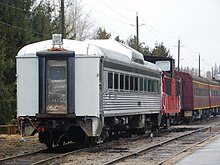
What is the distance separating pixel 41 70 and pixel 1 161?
128 inches

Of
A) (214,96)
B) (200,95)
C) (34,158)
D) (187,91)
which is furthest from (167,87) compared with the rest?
(214,96)

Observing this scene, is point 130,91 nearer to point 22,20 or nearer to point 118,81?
point 118,81

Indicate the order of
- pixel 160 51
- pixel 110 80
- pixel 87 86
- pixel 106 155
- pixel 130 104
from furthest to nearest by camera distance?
pixel 160 51
pixel 130 104
pixel 110 80
pixel 87 86
pixel 106 155

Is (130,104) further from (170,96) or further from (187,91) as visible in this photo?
(187,91)

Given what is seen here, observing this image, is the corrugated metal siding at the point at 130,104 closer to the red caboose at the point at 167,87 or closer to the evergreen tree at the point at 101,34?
the red caboose at the point at 167,87

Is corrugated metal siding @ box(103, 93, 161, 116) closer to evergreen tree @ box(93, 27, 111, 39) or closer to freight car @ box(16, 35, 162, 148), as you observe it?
freight car @ box(16, 35, 162, 148)

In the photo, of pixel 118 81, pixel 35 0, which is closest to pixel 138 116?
pixel 118 81

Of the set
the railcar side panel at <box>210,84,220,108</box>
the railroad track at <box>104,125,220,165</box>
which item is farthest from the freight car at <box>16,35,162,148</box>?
the railcar side panel at <box>210,84,220,108</box>

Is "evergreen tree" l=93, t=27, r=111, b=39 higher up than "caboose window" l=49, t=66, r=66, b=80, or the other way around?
"evergreen tree" l=93, t=27, r=111, b=39

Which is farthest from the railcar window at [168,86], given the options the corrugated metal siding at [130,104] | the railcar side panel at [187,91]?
the railcar side panel at [187,91]

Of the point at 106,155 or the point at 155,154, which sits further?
the point at 155,154

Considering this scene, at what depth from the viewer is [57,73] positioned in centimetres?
1556

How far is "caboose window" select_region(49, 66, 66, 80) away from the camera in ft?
51.0

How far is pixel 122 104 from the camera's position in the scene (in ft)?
59.4
